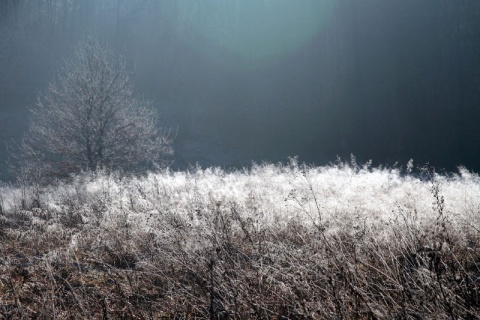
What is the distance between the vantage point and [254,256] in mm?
3443

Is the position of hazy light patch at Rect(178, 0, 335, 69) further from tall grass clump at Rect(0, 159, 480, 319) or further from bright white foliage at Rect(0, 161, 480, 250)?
tall grass clump at Rect(0, 159, 480, 319)

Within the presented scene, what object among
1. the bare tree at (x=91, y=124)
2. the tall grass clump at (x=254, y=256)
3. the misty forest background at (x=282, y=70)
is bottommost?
the tall grass clump at (x=254, y=256)

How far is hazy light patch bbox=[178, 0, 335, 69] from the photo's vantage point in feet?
111

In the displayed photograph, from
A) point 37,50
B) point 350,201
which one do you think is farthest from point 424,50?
point 37,50

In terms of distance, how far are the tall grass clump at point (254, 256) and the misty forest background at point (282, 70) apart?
21.1 metres

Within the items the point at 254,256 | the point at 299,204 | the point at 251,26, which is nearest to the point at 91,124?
the point at 299,204

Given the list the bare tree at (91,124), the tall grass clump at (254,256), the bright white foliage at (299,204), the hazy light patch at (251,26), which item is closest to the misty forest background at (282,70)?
the hazy light patch at (251,26)

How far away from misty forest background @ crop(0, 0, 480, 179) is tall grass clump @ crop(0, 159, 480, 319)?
21145 millimetres

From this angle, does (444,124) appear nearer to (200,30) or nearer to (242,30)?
(242,30)

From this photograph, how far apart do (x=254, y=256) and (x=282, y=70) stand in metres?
32.1

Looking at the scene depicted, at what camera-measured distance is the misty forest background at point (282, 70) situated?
2830cm

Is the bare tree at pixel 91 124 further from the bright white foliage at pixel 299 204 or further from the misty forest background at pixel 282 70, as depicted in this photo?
the misty forest background at pixel 282 70

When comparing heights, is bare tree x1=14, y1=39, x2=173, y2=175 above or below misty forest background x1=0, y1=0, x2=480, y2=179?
below

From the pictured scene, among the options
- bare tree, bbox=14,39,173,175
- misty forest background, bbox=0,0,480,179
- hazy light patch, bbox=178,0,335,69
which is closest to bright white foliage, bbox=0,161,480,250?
bare tree, bbox=14,39,173,175
